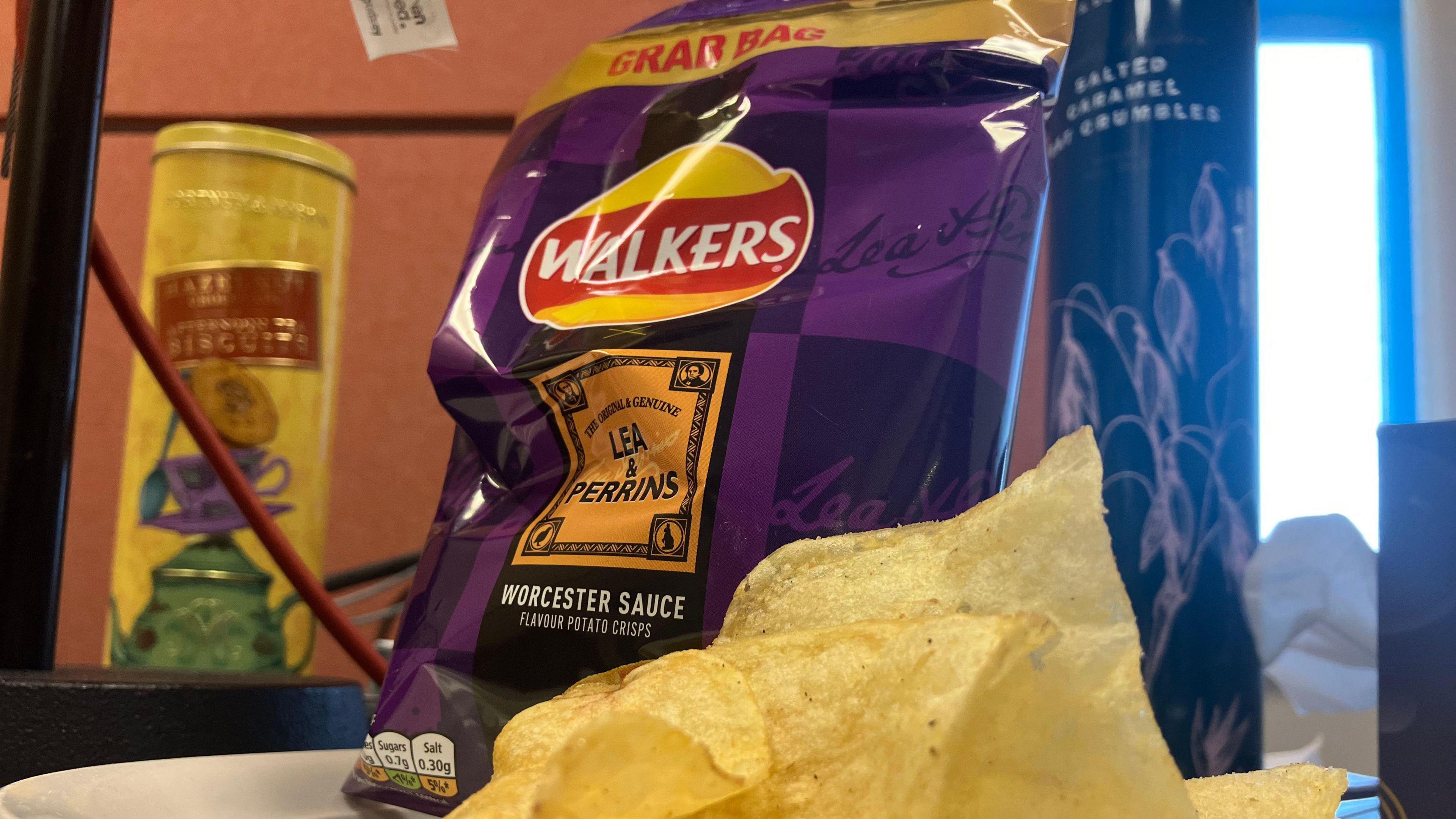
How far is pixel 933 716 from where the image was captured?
0.21m

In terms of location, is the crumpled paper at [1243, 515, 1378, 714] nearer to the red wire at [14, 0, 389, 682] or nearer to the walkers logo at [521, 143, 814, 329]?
the walkers logo at [521, 143, 814, 329]

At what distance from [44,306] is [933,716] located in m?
0.47

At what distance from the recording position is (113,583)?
2.32 ft

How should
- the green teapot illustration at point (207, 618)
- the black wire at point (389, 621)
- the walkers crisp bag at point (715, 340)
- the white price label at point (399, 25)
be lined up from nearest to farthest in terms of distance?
1. the walkers crisp bag at point (715, 340)
2. the white price label at point (399, 25)
3. the green teapot illustration at point (207, 618)
4. the black wire at point (389, 621)

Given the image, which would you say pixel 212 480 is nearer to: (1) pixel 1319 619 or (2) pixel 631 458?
(2) pixel 631 458

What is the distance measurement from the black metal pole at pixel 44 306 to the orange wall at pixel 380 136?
0.79m

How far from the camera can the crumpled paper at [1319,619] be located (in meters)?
0.72

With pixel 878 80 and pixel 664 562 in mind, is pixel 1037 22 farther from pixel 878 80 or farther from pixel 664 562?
pixel 664 562

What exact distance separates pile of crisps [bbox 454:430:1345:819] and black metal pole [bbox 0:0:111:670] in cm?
34

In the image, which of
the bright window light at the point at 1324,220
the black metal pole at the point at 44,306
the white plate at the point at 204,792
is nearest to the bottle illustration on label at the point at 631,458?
the white plate at the point at 204,792

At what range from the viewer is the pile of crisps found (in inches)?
8.0

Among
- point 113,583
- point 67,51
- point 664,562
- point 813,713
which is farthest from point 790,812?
point 113,583

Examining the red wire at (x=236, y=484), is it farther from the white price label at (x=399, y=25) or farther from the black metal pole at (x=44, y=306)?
the white price label at (x=399, y=25)

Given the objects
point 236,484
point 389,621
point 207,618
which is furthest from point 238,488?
point 389,621
